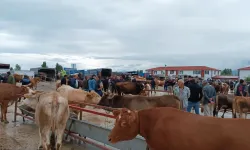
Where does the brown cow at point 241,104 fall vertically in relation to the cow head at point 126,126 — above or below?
below

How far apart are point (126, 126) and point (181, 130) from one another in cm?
69

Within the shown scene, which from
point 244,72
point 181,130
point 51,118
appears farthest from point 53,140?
point 244,72

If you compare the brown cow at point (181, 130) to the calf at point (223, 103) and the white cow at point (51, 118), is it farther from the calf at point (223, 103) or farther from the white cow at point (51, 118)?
the calf at point (223, 103)

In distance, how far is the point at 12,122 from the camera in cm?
1048

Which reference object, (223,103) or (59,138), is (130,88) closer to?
(223,103)

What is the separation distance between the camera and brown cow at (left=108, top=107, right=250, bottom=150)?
2717mm

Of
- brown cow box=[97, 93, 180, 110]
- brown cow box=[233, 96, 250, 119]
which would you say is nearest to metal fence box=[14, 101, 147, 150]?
brown cow box=[97, 93, 180, 110]

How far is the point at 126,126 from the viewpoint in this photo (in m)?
3.34

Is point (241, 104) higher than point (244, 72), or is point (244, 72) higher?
point (244, 72)

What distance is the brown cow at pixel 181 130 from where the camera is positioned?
272cm

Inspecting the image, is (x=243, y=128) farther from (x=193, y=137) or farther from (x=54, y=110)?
(x=54, y=110)

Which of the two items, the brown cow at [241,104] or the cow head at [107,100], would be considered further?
the brown cow at [241,104]

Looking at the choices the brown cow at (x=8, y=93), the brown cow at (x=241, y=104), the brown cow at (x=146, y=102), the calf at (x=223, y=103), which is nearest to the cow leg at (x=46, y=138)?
the brown cow at (x=146, y=102)

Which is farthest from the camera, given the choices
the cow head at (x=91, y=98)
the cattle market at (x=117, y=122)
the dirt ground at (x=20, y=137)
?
the cow head at (x=91, y=98)
